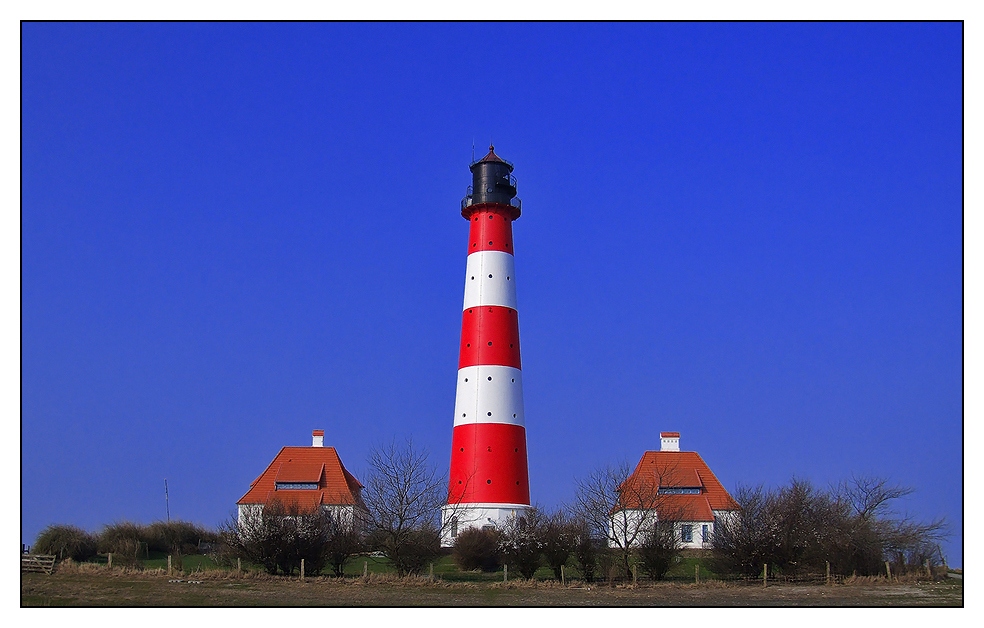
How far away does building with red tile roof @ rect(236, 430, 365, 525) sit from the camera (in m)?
47.8

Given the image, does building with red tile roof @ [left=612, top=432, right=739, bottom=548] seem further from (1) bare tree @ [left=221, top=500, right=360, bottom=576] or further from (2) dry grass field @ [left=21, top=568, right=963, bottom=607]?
(1) bare tree @ [left=221, top=500, right=360, bottom=576]

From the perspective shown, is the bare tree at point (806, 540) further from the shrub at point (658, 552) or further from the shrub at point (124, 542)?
the shrub at point (124, 542)

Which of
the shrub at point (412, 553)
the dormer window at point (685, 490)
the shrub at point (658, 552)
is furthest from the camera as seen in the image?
the dormer window at point (685, 490)

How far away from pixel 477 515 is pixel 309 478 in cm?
1146

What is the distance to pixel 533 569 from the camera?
3253 centimetres

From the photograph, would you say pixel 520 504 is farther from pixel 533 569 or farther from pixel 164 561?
pixel 164 561

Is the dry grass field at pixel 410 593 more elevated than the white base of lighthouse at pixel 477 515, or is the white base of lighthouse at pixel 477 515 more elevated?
the white base of lighthouse at pixel 477 515

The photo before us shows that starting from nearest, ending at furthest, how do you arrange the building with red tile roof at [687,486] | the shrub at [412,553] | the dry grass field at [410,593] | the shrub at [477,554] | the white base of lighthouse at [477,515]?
the dry grass field at [410,593] → the shrub at [412,553] → the shrub at [477,554] → the white base of lighthouse at [477,515] → the building with red tile roof at [687,486]

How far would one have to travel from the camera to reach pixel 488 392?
1646 inches

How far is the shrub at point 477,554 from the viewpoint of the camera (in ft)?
119

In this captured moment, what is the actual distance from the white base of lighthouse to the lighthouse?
39 millimetres

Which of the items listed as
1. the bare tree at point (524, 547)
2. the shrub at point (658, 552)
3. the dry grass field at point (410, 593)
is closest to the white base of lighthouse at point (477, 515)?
the bare tree at point (524, 547)

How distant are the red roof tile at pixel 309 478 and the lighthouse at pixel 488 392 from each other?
7.98m

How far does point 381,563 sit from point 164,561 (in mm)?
8485
